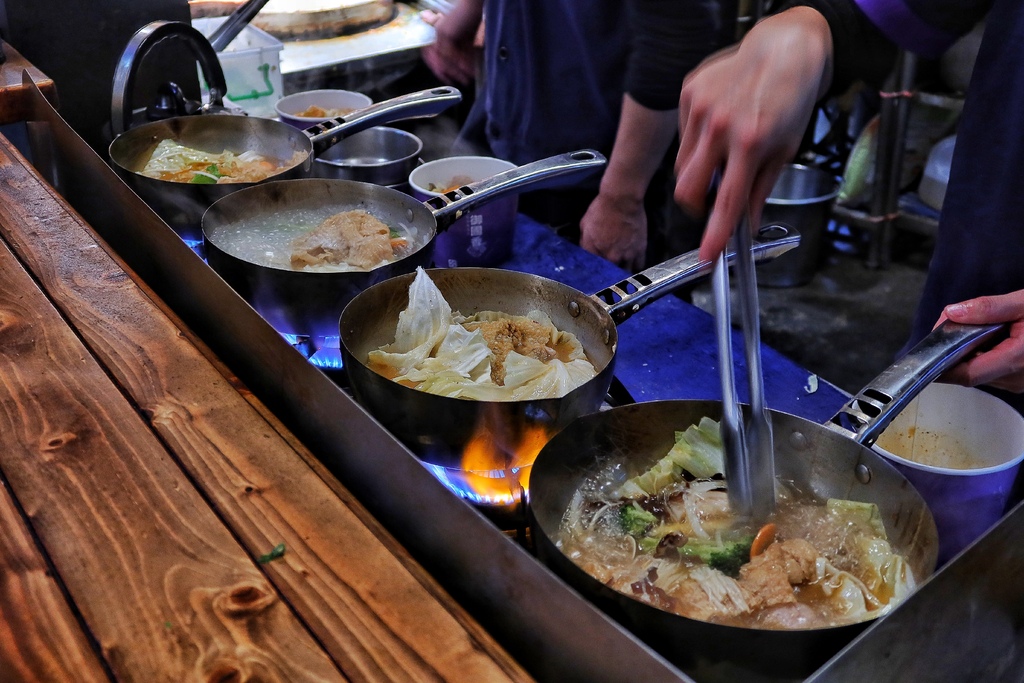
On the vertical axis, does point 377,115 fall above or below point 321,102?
above

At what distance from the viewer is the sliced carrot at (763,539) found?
1192 mm

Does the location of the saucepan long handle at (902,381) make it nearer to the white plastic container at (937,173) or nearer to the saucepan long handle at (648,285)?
the saucepan long handle at (648,285)

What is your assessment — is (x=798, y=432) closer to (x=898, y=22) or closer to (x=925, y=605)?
(x=925, y=605)

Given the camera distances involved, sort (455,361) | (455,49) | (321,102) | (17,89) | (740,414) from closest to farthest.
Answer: (740,414) < (455,361) < (17,89) < (321,102) < (455,49)

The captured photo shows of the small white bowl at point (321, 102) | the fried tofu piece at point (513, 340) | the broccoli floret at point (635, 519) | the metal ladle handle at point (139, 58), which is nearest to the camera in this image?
the broccoli floret at point (635, 519)

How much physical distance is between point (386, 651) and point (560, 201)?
2.64 m

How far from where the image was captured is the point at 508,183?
2.05 metres

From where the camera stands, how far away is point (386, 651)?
989mm

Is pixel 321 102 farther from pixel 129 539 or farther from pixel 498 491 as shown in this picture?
pixel 129 539

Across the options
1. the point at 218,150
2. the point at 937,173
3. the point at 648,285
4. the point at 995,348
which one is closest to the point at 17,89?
the point at 218,150

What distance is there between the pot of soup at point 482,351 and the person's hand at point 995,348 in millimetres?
506

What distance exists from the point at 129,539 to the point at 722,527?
2.74ft

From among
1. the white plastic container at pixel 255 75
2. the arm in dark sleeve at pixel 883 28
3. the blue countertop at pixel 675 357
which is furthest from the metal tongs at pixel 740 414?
the white plastic container at pixel 255 75

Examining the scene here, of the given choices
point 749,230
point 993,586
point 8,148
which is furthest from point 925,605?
point 8,148
